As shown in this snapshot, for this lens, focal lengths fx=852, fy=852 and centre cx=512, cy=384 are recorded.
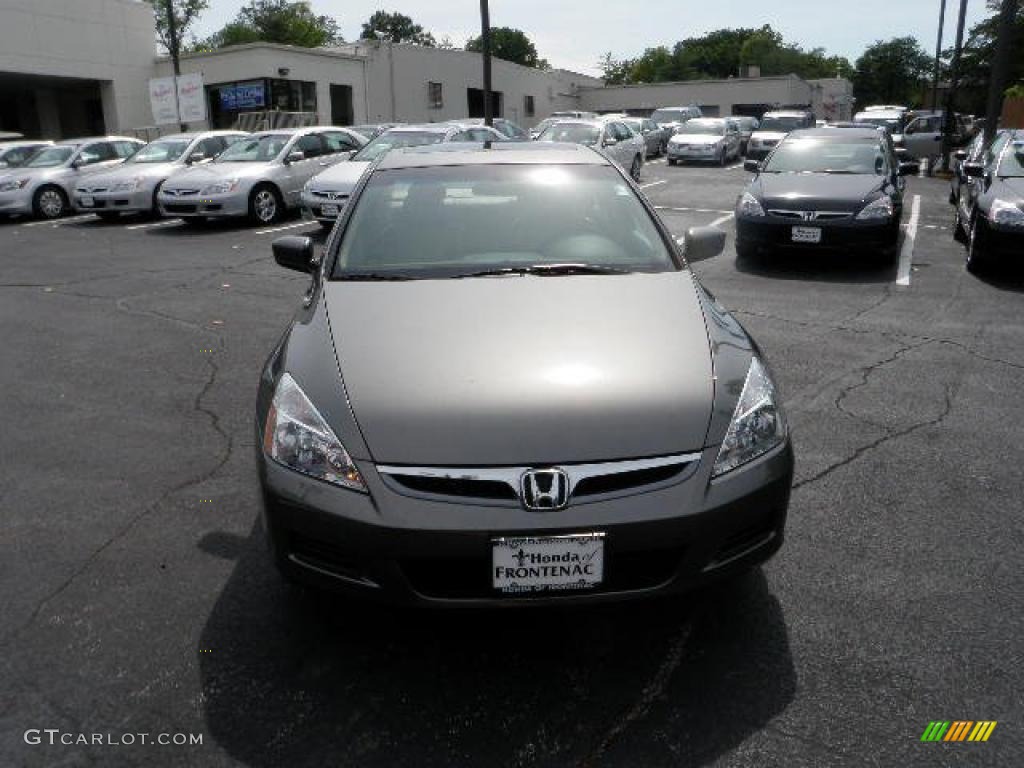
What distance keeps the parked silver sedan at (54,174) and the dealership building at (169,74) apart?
13724 millimetres

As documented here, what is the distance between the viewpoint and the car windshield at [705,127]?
87.7 feet

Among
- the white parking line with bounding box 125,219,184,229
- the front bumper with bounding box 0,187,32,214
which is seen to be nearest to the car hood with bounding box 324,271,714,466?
the white parking line with bounding box 125,219,184,229

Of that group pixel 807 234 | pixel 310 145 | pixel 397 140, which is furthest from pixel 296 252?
pixel 310 145

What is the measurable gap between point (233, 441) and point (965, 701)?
3587 millimetres

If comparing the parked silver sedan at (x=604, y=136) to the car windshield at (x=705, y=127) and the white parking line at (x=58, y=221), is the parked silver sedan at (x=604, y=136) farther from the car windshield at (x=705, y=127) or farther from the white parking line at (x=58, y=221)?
the white parking line at (x=58, y=221)

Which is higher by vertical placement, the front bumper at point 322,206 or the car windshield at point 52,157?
the car windshield at point 52,157

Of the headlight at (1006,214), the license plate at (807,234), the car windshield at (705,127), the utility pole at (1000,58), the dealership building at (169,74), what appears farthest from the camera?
the dealership building at (169,74)

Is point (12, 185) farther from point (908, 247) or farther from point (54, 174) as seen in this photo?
point (908, 247)

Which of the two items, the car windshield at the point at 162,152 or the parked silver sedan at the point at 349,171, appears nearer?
the parked silver sedan at the point at 349,171

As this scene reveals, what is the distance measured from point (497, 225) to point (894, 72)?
123m

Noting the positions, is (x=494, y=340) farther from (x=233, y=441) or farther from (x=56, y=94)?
(x=56, y=94)

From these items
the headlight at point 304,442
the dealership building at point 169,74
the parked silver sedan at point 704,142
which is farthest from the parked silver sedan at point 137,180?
the dealership building at point 169,74

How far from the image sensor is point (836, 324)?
7.18 m

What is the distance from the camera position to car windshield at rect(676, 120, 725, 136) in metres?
26.7
